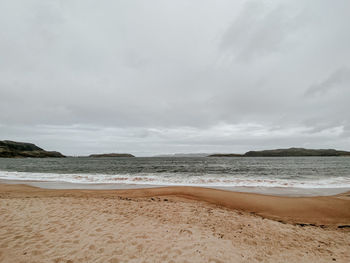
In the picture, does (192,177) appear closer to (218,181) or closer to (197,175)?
(197,175)

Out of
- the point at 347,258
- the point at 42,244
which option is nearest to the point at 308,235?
the point at 347,258

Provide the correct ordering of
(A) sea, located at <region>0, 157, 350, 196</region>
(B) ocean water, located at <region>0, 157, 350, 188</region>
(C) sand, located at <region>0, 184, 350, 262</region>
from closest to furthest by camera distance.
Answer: (C) sand, located at <region>0, 184, 350, 262</region>, (A) sea, located at <region>0, 157, 350, 196</region>, (B) ocean water, located at <region>0, 157, 350, 188</region>

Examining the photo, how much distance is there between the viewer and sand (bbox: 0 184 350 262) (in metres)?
4.41

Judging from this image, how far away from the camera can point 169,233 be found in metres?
5.67

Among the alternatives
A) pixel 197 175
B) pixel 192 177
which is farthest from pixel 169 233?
pixel 197 175

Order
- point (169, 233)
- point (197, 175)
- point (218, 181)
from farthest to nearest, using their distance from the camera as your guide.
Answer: point (197, 175) → point (218, 181) → point (169, 233)

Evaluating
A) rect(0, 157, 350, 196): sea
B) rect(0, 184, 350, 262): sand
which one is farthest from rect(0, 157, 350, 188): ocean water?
rect(0, 184, 350, 262): sand

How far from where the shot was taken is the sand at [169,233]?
4.41 metres

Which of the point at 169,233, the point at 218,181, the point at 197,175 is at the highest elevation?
the point at 169,233

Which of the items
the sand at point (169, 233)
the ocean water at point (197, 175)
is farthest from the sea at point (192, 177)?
the sand at point (169, 233)

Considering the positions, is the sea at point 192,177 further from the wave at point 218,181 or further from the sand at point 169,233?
the sand at point 169,233

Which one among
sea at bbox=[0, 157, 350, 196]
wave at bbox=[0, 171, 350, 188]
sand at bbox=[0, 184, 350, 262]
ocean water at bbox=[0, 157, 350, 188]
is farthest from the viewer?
ocean water at bbox=[0, 157, 350, 188]

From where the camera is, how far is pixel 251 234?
19.4 ft

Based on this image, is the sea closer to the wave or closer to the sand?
the wave
